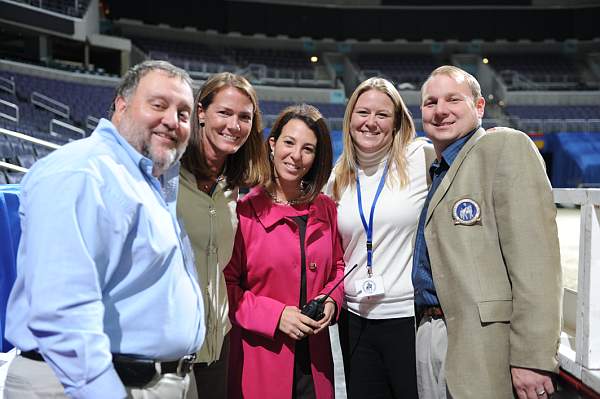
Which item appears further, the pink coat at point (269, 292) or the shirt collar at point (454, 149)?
the pink coat at point (269, 292)

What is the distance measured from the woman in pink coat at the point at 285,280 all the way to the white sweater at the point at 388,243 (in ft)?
0.26

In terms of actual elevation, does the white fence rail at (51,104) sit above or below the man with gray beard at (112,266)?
above

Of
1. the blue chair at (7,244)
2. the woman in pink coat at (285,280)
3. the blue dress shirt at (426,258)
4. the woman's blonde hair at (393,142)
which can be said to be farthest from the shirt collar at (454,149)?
the blue chair at (7,244)

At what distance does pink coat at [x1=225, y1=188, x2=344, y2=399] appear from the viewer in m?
1.71

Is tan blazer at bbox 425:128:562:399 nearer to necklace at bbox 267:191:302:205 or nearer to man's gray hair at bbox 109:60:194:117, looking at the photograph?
necklace at bbox 267:191:302:205

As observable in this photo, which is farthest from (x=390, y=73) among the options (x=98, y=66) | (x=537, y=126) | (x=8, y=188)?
(x=8, y=188)

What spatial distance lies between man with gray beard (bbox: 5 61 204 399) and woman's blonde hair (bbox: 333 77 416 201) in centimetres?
90

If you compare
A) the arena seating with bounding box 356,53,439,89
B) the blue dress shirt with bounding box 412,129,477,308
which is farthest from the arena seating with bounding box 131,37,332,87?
the blue dress shirt with bounding box 412,129,477,308

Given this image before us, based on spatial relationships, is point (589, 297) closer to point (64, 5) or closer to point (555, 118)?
point (64, 5)

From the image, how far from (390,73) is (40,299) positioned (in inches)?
838

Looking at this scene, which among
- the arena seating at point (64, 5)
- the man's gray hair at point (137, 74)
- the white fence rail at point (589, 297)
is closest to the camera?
the man's gray hair at point (137, 74)

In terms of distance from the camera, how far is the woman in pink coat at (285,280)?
67.2 inches

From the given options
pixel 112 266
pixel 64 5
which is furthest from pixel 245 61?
pixel 112 266

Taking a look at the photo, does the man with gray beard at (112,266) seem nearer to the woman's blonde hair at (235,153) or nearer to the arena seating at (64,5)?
the woman's blonde hair at (235,153)
